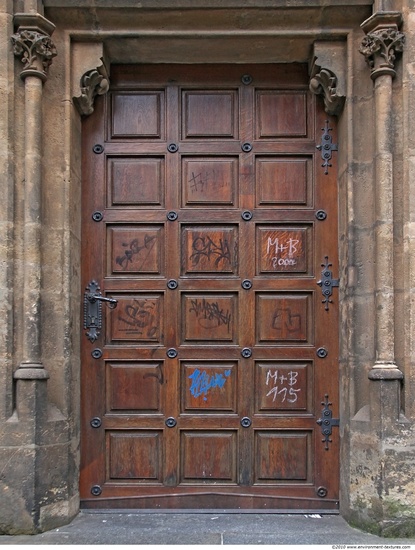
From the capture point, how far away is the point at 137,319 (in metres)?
5.31

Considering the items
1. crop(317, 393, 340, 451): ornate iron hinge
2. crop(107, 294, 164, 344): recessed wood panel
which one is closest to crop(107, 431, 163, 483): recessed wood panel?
crop(107, 294, 164, 344): recessed wood panel

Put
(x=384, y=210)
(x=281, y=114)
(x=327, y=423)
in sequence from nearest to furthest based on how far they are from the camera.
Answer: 1. (x=384, y=210)
2. (x=327, y=423)
3. (x=281, y=114)

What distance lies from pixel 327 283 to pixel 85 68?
8.89 feet

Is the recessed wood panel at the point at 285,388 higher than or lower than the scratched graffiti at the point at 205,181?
lower

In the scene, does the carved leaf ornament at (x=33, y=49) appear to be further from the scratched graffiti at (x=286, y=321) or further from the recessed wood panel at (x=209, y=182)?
the scratched graffiti at (x=286, y=321)

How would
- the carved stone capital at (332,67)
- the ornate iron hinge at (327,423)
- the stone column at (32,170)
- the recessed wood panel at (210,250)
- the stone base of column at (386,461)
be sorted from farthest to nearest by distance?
the recessed wood panel at (210,250) → the ornate iron hinge at (327,423) → the carved stone capital at (332,67) → the stone column at (32,170) → the stone base of column at (386,461)

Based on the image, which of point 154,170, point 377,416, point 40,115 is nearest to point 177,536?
point 377,416

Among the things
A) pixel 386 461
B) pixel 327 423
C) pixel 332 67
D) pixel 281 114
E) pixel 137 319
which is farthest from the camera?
pixel 281 114

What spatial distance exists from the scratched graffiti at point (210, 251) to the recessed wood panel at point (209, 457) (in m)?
1.47

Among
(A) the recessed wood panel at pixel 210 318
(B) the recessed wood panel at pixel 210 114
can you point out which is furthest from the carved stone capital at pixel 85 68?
(A) the recessed wood panel at pixel 210 318

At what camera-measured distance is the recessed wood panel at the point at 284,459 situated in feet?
17.2

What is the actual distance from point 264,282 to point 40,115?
2275 millimetres

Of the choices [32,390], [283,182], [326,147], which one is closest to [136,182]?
[283,182]

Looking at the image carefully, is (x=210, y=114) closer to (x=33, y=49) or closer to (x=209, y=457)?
(x=33, y=49)
